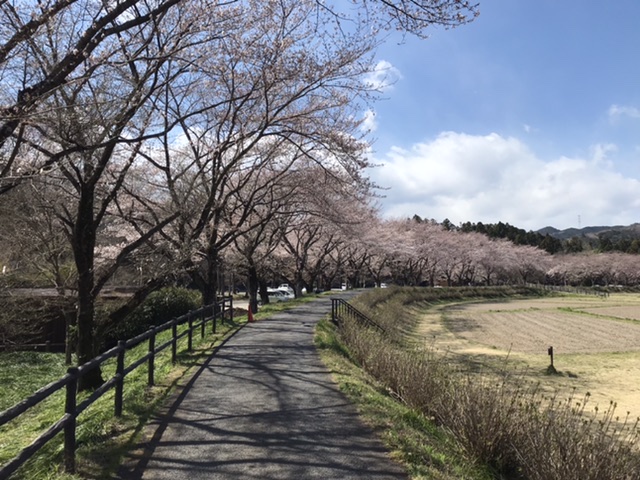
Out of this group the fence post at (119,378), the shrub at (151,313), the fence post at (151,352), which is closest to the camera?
the fence post at (119,378)

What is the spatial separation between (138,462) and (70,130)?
17.9 feet

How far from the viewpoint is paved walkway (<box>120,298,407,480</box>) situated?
16.3 ft

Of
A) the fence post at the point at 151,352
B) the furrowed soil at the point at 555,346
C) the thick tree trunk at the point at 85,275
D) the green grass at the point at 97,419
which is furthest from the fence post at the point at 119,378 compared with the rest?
the furrowed soil at the point at 555,346

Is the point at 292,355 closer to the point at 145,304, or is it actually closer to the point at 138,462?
the point at 138,462

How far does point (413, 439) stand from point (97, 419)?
4.18m

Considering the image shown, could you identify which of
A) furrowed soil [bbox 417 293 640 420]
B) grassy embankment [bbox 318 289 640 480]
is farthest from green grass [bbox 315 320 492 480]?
furrowed soil [bbox 417 293 640 420]

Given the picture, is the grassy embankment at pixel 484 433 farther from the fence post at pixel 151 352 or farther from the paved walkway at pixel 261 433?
the fence post at pixel 151 352

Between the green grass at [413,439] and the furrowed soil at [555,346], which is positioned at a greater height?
the green grass at [413,439]

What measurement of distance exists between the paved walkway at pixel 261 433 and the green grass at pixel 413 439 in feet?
0.56

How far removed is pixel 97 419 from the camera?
6633mm

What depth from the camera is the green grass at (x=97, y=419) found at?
5.09m

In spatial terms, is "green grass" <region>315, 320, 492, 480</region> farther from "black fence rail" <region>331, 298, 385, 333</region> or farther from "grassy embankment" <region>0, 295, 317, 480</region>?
"black fence rail" <region>331, 298, 385, 333</region>

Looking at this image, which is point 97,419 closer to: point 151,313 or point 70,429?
point 70,429

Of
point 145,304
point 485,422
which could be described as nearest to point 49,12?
point 485,422
